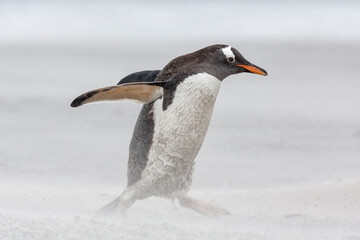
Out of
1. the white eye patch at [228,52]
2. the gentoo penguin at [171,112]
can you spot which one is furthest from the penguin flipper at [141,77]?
the white eye patch at [228,52]

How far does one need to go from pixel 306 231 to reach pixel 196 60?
0.99 ft

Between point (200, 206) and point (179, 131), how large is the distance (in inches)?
6.6

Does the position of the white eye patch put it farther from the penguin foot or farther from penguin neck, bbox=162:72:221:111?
the penguin foot

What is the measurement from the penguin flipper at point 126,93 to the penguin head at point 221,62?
71 mm

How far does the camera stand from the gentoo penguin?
1.05m

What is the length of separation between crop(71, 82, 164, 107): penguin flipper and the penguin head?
7 cm

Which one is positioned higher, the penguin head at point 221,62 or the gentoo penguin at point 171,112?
the penguin head at point 221,62

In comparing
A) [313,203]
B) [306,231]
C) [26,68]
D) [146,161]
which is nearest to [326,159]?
[313,203]

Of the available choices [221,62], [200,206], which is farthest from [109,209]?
[221,62]

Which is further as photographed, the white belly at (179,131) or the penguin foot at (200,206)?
the penguin foot at (200,206)

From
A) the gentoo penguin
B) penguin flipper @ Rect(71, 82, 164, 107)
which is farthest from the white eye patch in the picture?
penguin flipper @ Rect(71, 82, 164, 107)

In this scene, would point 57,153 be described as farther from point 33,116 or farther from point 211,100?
point 211,100

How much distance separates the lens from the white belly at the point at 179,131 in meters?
1.05

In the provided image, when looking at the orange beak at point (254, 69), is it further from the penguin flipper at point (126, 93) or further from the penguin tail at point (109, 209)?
the penguin tail at point (109, 209)
